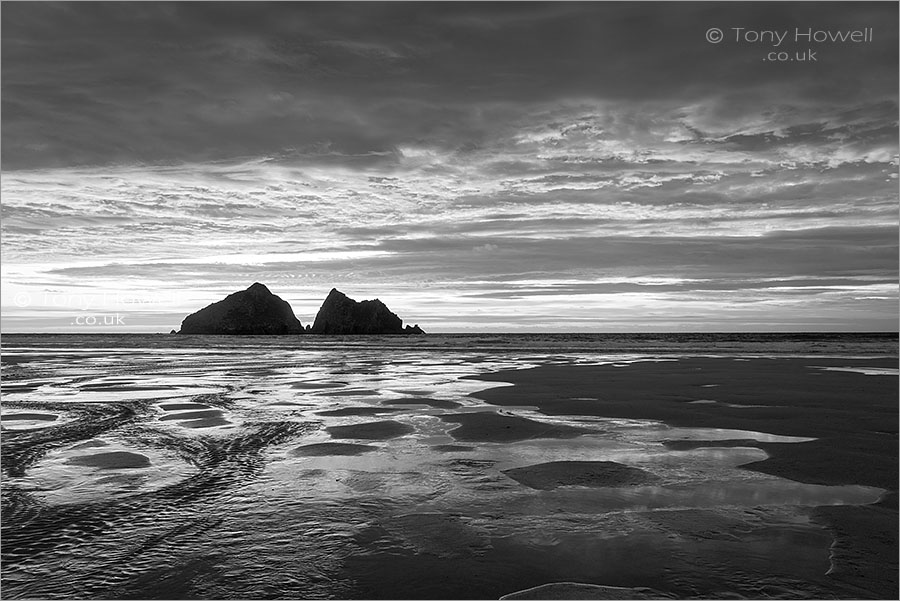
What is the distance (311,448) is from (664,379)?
51.4 feet

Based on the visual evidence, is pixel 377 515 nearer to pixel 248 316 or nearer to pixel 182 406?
pixel 182 406

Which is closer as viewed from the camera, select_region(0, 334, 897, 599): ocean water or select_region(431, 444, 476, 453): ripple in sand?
→ select_region(0, 334, 897, 599): ocean water

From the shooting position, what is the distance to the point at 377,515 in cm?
636

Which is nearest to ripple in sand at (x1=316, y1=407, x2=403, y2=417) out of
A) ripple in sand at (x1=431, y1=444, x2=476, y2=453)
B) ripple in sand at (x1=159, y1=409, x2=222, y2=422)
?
ripple in sand at (x1=159, y1=409, x2=222, y2=422)

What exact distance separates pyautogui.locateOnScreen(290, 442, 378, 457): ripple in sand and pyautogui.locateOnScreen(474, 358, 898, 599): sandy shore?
516cm

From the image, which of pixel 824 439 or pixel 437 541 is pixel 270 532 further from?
pixel 824 439

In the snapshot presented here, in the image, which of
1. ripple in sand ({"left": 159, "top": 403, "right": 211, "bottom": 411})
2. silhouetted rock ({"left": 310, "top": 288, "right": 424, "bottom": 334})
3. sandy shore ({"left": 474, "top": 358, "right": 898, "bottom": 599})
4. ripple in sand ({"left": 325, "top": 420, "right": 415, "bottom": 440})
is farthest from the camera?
silhouetted rock ({"left": 310, "top": 288, "right": 424, "bottom": 334})

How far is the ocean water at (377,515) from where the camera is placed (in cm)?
482

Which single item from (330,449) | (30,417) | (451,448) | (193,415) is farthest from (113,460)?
(30,417)

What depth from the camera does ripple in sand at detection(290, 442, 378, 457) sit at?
9487 mm

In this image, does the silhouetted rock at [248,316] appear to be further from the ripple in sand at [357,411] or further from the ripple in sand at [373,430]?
the ripple in sand at [373,430]

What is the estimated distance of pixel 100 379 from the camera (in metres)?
22.3

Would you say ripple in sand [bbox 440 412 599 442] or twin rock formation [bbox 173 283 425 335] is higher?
twin rock formation [bbox 173 283 425 335]

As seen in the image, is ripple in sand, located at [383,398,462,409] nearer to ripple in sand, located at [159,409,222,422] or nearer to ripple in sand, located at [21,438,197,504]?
ripple in sand, located at [159,409,222,422]
